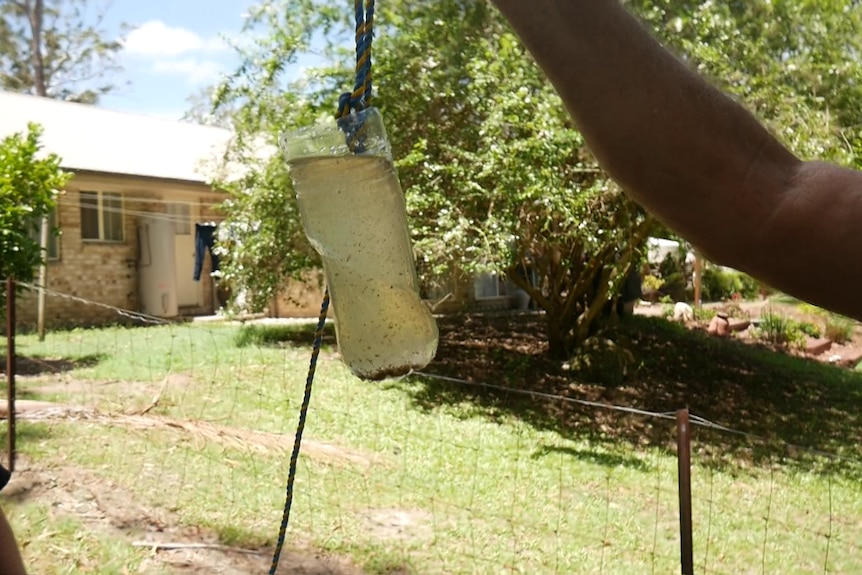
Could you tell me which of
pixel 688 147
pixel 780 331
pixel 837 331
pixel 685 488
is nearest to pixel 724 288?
pixel 837 331

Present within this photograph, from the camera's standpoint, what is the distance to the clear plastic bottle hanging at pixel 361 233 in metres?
1.58

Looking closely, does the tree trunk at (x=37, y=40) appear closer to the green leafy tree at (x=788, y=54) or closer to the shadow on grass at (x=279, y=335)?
the shadow on grass at (x=279, y=335)

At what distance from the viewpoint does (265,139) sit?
38.2 ft

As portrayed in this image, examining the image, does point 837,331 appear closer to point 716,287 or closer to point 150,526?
point 716,287

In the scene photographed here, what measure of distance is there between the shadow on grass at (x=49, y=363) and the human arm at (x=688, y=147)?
29.7ft

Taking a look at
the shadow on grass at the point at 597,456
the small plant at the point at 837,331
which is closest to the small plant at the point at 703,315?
the small plant at the point at 837,331

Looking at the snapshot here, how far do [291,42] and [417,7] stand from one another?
5.21ft

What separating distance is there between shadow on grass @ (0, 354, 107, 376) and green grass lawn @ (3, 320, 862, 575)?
78 millimetres

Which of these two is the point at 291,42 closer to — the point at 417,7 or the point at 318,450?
the point at 417,7

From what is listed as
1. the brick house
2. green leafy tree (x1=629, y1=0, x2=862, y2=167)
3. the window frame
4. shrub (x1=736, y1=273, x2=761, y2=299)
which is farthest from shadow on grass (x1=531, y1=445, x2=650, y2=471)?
shrub (x1=736, y1=273, x2=761, y2=299)

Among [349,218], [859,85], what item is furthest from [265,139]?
[349,218]

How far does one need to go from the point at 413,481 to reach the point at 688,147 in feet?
16.7

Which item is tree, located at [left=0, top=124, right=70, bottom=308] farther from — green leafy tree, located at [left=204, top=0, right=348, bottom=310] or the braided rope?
the braided rope

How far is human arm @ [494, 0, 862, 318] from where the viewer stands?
37.2 inches
